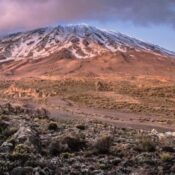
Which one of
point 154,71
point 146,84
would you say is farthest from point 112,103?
point 154,71

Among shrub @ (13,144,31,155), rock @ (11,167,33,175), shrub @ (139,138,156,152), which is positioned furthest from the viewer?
shrub @ (139,138,156,152)

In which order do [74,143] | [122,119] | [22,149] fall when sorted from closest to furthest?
[22,149]
[74,143]
[122,119]

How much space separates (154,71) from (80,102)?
53.0 metres

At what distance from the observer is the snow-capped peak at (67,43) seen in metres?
161

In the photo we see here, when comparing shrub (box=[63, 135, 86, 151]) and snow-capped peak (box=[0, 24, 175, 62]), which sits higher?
snow-capped peak (box=[0, 24, 175, 62])

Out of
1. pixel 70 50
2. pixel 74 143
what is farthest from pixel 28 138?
pixel 70 50

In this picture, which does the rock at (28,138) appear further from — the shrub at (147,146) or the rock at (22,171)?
the rock at (22,171)

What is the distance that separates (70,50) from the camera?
161 metres

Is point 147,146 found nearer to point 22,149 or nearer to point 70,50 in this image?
point 22,149

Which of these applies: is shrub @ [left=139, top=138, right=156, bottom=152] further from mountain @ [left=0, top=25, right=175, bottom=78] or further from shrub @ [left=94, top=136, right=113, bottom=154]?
mountain @ [left=0, top=25, right=175, bottom=78]

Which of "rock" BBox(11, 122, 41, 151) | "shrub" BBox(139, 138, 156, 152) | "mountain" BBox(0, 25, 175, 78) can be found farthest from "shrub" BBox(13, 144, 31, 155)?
"mountain" BBox(0, 25, 175, 78)

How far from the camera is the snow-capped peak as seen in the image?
527ft

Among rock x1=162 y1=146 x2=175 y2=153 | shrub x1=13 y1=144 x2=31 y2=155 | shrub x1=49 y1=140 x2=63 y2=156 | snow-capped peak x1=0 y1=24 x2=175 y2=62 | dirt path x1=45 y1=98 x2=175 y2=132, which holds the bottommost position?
dirt path x1=45 y1=98 x2=175 y2=132

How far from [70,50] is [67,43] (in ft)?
36.9
